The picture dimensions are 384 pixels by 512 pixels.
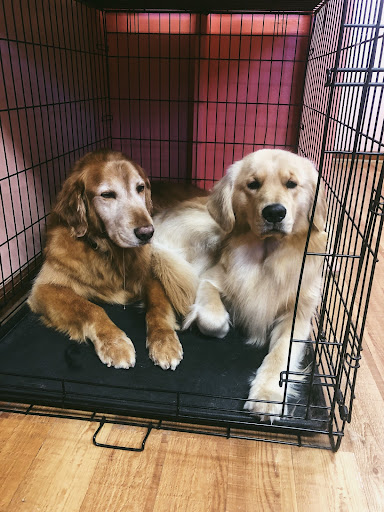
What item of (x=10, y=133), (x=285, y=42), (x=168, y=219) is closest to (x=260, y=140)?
(x=285, y=42)

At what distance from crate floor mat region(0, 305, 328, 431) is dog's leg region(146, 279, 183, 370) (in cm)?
4

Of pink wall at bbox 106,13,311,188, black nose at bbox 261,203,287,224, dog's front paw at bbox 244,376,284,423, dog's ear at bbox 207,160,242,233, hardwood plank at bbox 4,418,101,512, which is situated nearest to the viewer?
hardwood plank at bbox 4,418,101,512

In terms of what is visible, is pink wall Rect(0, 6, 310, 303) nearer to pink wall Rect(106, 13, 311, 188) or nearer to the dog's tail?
pink wall Rect(106, 13, 311, 188)

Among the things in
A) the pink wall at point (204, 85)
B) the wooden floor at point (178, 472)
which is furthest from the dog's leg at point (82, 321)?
the pink wall at point (204, 85)

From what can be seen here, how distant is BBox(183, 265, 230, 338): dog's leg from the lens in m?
1.69

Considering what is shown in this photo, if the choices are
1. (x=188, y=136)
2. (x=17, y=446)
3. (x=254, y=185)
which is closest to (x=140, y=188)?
(x=254, y=185)

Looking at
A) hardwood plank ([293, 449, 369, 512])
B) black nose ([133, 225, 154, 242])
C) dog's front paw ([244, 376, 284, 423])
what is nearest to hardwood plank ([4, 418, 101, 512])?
dog's front paw ([244, 376, 284, 423])

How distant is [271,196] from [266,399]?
0.68 m

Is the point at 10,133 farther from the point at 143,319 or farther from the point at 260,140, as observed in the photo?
the point at 260,140

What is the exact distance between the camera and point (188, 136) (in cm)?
327

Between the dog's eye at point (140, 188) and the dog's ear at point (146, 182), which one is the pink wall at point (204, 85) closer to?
the dog's ear at point (146, 182)

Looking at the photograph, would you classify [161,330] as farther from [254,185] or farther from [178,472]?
[254,185]

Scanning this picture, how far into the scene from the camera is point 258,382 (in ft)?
4.71

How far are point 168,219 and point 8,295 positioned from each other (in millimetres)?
885
